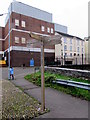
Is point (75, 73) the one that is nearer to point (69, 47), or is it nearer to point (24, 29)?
point (24, 29)

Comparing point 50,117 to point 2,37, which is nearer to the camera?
point 50,117

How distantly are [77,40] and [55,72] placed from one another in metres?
45.8

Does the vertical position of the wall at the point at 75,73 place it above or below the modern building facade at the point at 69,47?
below

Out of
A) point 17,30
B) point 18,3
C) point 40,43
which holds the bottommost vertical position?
point 40,43

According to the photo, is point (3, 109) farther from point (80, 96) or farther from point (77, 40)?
point (77, 40)

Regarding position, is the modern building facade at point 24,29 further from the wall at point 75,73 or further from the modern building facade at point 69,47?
the wall at point 75,73

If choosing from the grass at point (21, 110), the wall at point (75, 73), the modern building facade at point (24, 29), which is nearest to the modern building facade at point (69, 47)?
the modern building facade at point (24, 29)

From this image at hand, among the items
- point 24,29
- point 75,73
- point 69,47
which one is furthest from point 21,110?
point 69,47

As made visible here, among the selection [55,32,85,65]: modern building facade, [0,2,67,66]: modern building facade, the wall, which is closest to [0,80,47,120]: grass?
the wall

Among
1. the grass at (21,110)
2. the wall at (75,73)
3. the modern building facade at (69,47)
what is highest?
the modern building facade at (69,47)

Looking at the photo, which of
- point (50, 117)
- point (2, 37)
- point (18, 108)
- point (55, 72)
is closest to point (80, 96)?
point (50, 117)

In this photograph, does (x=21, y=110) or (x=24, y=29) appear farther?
(x=24, y=29)

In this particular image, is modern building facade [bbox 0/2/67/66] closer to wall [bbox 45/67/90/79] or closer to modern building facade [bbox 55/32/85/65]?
modern building facade [bbox 55/32/85/65]

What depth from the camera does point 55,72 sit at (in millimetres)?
12531
